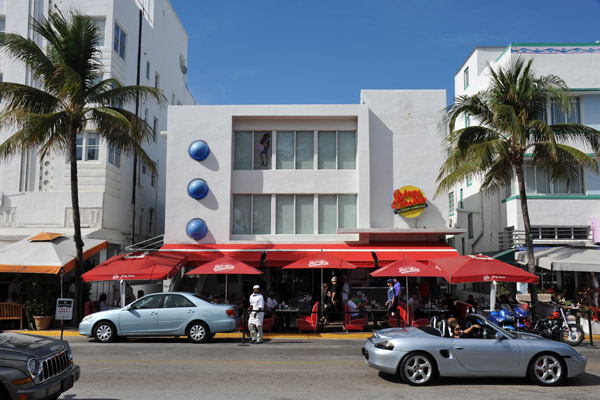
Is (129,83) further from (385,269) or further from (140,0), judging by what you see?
(385,269)

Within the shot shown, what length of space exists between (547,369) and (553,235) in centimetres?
1531

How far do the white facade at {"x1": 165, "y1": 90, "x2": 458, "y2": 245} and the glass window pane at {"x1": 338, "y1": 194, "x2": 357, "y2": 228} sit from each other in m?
0.04

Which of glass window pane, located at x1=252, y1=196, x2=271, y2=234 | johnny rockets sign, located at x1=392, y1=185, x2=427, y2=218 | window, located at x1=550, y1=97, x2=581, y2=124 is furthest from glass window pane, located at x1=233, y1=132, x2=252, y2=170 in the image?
window, located at x1=550, y1=97, x2=581, y2=124

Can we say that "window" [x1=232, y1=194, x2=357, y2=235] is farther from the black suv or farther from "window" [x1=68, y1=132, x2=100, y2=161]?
Result: the black suv

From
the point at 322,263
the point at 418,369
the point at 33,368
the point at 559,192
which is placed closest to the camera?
the point at 33,368

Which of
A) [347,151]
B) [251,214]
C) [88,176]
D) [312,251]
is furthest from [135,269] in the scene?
[347,151]

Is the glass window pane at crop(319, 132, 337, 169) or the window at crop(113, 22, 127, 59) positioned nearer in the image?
the glass window pane at crop(319, 132, 337, 169)

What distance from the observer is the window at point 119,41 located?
26.7m

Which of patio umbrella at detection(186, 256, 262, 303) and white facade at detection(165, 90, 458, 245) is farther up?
white facade at detection(165, 90, 458, 245)

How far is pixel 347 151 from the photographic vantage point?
944 inches

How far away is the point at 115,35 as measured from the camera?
87.3ft

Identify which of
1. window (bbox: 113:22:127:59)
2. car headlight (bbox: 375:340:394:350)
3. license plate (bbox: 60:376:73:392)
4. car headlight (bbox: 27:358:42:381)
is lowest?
license plate (bbox: 60:376:73:392)

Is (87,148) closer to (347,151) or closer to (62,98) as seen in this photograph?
(62,98)

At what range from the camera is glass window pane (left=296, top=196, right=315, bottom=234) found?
23.7 meters
